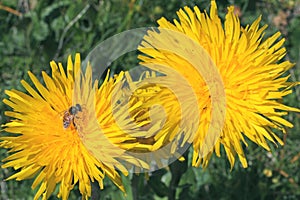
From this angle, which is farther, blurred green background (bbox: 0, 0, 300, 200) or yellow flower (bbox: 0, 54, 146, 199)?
blurred green background (bbox: 0, 0, 300, 200)

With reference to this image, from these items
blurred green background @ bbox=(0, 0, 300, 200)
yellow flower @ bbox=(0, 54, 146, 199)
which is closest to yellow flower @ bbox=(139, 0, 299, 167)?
yellow flower @ bbox=(0, 54, 146, 199)

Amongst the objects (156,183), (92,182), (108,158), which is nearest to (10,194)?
(156,183)

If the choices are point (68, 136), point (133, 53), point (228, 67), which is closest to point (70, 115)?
point (68, 136)

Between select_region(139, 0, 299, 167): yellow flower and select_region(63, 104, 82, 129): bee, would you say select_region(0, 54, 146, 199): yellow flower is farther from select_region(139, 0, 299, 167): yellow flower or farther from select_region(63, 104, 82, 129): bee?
select_region(139, 0, 299, 167): yellow flower

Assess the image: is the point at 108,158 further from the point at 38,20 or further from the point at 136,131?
the point at 38,20

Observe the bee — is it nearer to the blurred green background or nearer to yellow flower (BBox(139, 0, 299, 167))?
yellow flower (BBox(139, 0, 299, 167))

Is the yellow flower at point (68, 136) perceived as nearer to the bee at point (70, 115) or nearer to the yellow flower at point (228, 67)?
the bee at point (70, 115)

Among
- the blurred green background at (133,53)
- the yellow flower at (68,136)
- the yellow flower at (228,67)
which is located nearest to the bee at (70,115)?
the yellow flower at (68,136)
